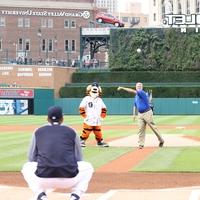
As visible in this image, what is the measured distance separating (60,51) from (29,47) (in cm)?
534

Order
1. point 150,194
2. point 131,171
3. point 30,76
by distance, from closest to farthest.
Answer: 1. point 150,194
2. point 131,171
3. point 30,76

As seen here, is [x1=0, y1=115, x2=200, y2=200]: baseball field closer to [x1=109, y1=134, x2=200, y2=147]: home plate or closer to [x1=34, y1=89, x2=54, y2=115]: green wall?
[x1=109, y1=134, x2=200, y2=147]: home plate

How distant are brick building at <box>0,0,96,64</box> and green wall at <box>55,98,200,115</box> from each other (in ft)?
157

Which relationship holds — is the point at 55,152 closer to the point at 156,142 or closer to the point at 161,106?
the point at 156,142

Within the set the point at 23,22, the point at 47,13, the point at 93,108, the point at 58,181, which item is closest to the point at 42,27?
the point at 47,13

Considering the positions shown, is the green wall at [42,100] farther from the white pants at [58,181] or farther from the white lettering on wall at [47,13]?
the white lettering on wall at [47,13]

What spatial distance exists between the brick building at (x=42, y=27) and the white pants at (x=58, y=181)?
317 feet

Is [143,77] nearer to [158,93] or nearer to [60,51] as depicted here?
[158,93]

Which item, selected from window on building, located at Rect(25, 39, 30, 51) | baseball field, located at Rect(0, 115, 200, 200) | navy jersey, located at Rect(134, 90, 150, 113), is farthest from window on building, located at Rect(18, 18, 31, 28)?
navy jersey, located at Rect(134, 90, 150, 113)

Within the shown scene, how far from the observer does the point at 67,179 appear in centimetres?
833

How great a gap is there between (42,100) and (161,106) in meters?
11.0

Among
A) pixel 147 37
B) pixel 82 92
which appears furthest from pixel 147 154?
pixel 147 37

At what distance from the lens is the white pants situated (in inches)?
328

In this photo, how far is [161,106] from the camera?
57.6 meters
